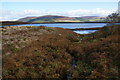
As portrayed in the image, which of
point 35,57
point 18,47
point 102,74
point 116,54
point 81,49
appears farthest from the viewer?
point 18,47

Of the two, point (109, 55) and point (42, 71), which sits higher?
point (109, 55)

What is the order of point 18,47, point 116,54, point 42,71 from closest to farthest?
point 42,71 < point 116,54 < point 18,47

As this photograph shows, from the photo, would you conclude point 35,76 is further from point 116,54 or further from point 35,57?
point 116,54

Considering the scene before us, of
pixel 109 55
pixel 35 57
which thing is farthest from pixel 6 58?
pixel 109 55

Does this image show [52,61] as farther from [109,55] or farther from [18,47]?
[18,47]

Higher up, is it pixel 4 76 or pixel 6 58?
pixel 6 58

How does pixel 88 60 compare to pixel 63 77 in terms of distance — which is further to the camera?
pixel 88 60

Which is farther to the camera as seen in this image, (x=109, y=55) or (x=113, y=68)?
(x=109, y=55)

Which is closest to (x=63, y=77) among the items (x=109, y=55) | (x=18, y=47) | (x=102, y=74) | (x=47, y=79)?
(x=47, y=79)

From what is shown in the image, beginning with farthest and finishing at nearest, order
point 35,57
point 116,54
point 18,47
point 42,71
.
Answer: point 18,47 → point 35,57 → point 116,54 → point 42,71
